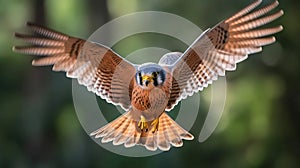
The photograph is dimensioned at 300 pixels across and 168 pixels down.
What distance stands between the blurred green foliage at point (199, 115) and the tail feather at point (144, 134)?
155 inches

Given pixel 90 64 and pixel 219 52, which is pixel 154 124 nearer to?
pixel 90 64

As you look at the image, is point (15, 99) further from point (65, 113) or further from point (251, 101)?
point (251, 101)

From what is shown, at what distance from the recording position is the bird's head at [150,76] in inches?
123

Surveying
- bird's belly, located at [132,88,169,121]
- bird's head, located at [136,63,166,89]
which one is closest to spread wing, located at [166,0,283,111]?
bird's belly, located at [132,88,169,121]

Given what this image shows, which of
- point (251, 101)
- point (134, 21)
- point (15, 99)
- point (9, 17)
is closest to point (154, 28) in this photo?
point (134, 21)

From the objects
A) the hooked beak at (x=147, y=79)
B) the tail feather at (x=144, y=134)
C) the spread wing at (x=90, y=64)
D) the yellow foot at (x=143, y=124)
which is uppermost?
the spread wing at (x=90, y=64)

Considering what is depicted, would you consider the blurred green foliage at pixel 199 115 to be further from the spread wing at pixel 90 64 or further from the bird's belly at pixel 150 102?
the bird's belly at pixel 150 102

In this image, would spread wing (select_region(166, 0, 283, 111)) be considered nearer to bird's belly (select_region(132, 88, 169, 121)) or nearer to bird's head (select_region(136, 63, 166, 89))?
bird's belly (select_region(132, 88, 169, 121))

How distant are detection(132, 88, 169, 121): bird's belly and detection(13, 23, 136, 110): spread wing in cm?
10

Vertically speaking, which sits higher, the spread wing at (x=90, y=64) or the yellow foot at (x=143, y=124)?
the spread wing at (x=90, y=64)

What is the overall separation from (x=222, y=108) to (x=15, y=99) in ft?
8.98

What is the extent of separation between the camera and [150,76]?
3119mm

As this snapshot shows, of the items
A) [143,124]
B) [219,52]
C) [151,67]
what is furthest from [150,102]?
[219,52]

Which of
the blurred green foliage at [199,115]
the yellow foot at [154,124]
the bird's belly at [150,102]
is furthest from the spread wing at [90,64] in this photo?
the blurred green foliage at [199,115]
